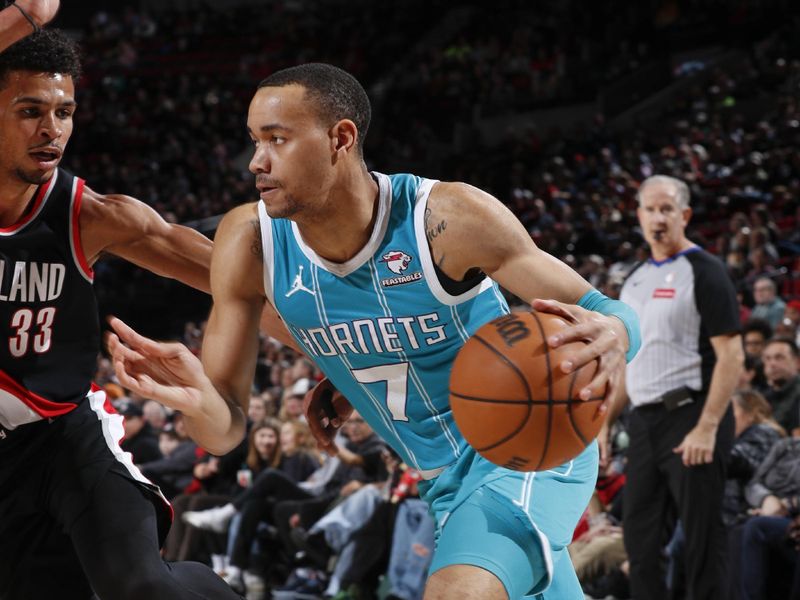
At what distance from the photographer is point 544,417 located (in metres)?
2.56

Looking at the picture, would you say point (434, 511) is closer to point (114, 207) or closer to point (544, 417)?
point (544, 417)

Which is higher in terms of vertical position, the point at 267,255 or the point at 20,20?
the point at 20,20

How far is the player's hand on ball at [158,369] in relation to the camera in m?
2.60

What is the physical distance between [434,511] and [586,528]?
3858 mm

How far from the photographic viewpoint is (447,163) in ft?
67.2

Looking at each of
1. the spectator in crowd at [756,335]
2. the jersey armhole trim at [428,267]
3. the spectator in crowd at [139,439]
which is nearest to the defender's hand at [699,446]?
the jersey armhole trim at [428,267]

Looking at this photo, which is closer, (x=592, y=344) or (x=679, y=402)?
(x=592, y=344)

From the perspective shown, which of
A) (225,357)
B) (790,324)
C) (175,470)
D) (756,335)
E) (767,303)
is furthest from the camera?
(175,470)

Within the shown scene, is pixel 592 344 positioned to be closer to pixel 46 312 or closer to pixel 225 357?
pixel 225 357

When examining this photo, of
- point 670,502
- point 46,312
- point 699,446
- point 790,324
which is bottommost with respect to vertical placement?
point 670,502

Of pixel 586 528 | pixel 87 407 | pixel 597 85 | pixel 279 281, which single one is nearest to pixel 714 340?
pixel 586 528

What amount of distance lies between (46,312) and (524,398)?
5.07ft

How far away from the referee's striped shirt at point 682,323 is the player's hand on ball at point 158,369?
9.68 ft

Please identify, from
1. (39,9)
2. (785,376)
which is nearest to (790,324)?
(785,376)
